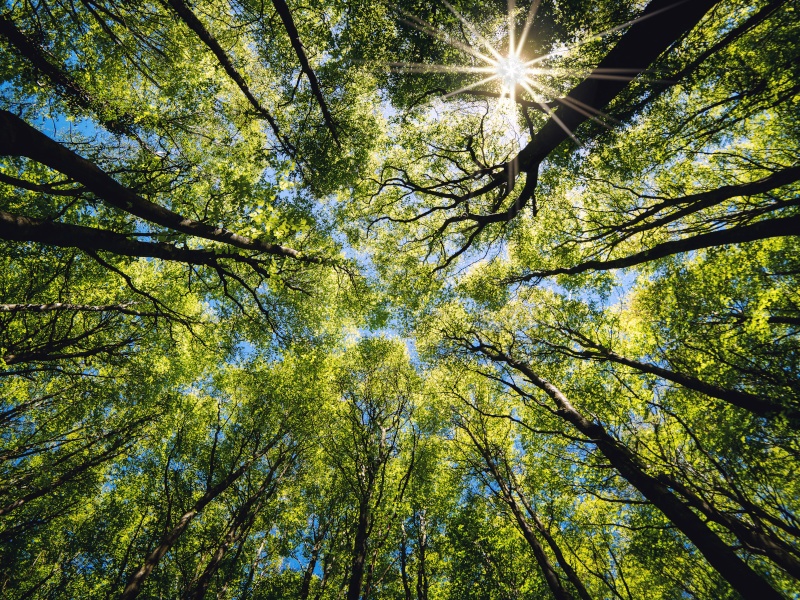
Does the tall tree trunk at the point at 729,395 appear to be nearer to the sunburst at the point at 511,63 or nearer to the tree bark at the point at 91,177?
the sunburst at the point at 511,63

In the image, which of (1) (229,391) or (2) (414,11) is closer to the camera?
(2) (414,11)

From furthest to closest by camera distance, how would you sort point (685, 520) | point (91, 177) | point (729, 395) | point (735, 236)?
point (729, 395)
point (685, 520)
point (735, 236)
point (91, 177)

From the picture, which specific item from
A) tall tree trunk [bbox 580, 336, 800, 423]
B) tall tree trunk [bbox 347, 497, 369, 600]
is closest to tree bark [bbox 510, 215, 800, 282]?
tall tree trunk [bbox 580, 336, 800, 423]

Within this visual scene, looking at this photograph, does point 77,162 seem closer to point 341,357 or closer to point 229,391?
point 341,357

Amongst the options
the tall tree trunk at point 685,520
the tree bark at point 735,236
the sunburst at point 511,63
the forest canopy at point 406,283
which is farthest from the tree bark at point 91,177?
the tall tree trunk at point 685,520

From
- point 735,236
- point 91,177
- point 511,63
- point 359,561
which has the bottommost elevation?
point 359,561

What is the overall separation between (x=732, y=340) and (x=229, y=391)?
684 inches

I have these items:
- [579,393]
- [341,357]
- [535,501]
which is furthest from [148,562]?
[535,501]

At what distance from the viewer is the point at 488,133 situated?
1112cm

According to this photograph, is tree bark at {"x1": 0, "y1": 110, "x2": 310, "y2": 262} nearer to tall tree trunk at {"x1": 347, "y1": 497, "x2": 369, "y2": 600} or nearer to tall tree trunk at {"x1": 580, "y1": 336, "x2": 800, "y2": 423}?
tall tree trunk at {"x1": 347, "y1": 497, "x2": 369, "y2": 600}

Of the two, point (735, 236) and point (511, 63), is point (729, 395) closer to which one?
point (735, 236)

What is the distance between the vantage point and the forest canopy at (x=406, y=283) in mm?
5746

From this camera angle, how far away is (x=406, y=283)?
38.8ft

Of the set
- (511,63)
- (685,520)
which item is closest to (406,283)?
(511,63)
